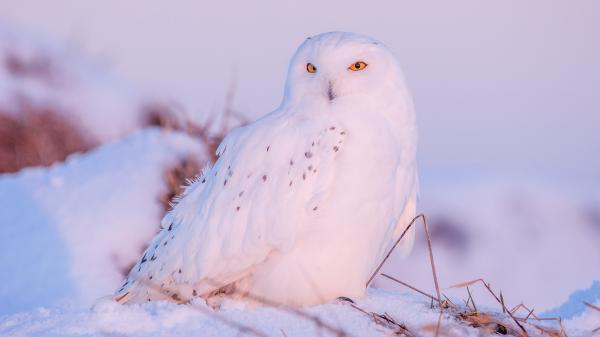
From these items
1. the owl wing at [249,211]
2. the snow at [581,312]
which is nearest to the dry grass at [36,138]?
the owl wing at [249,211]

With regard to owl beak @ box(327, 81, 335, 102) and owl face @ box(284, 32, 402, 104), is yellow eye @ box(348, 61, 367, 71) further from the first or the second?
owl beak @ box(327, 81, 335, 102)

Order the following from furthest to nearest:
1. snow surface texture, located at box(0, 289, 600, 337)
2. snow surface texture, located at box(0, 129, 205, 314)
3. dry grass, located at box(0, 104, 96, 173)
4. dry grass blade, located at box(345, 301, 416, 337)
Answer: dry grass, located at box(0, 104, 96, 173) → snow surface texture, located at box(0, 129, 205, 314) → dry grass blade, located at box(345, 301, 416, 337) → snow surface texture, located at box(0, 289, 600, 337)

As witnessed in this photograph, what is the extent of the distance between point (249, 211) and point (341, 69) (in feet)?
2.72

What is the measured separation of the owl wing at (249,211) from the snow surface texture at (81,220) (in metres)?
1.50

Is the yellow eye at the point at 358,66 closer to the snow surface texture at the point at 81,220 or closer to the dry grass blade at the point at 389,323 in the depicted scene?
the dry grass blade at the point at 389,323

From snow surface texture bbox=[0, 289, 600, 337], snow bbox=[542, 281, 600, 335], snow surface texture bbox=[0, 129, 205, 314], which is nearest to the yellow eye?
snow surface texture bbox=[0, 289, 600, 337]

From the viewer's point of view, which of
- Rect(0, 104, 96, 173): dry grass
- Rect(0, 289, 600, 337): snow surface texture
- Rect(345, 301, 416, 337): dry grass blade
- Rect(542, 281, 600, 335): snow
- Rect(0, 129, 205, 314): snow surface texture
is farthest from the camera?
Rect(0, 104, 96, 173): dry grass

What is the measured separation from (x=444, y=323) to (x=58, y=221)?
384cm

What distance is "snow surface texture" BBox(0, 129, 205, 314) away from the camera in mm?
5984

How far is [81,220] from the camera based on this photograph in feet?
21.7

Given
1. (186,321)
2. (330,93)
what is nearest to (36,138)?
(330,93)

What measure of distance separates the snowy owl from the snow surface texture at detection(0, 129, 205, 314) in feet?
5.08

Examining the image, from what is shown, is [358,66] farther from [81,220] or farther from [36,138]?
[36,138]

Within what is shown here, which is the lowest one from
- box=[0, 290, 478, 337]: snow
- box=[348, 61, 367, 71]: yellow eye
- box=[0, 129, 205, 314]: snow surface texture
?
box=[0, 129, 205, 314]: snow surface texture
